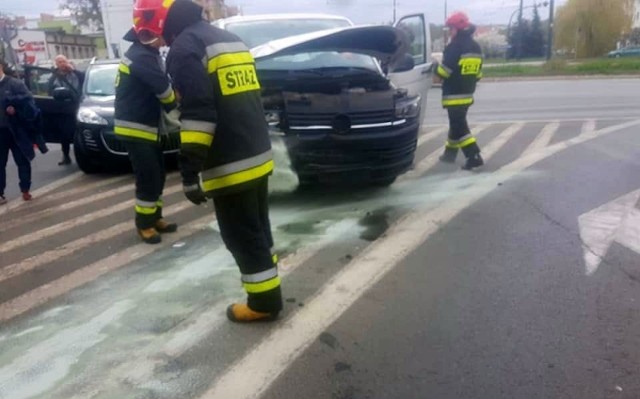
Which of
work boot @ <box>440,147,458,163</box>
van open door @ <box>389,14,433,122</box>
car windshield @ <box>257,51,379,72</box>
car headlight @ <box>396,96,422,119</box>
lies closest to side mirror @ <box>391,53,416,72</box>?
car windshield @ <box>257,51,379,72</box>

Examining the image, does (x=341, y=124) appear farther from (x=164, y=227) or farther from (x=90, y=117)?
(x=90, y=117)

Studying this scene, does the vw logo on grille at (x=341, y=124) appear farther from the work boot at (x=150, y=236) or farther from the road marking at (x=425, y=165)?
the work boot at (x=150, y=236)

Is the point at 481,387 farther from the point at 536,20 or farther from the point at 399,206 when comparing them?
the point at 536,20

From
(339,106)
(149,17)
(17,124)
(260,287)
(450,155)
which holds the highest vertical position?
(149,17)

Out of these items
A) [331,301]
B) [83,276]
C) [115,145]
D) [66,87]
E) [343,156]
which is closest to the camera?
[331,301]

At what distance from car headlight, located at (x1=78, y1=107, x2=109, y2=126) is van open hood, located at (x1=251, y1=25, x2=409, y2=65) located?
2526 millimetres

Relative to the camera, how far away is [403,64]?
26.5 feet

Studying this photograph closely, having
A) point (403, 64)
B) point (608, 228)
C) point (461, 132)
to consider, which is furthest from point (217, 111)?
point (461, 132)

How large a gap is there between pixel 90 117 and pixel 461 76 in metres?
4.72

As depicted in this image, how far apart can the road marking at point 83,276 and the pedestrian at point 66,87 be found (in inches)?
175

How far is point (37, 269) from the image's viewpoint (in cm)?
523

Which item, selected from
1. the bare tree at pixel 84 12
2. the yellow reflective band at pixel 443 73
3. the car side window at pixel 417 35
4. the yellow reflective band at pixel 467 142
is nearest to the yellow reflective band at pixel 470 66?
the yellow reflective band at pixel 443 73

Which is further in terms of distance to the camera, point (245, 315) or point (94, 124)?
point (94, 124)

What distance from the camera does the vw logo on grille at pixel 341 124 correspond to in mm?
6324
